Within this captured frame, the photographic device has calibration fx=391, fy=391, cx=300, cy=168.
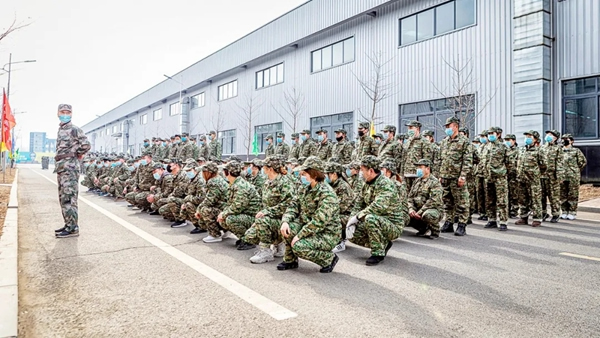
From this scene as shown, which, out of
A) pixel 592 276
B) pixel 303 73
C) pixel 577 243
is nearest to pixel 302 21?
pixel 303 73

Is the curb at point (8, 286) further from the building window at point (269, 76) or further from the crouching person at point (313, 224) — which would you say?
the building window at point (269, 76)

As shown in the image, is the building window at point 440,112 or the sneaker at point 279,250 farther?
the building window at point 440,112

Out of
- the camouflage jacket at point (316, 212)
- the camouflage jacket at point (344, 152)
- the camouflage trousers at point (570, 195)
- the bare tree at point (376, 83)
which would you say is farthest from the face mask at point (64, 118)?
the bare tree at point (376, 83)

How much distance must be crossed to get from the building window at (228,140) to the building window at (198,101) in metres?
5.38

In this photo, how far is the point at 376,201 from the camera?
5.44 m

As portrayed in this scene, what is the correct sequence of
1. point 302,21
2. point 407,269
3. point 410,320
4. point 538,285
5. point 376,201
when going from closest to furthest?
point 410,320 → point 538,285 → point 407,269 → point 376,201 → point 302,21

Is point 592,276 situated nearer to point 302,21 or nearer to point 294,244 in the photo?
point 294,244

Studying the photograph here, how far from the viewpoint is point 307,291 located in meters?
4.06

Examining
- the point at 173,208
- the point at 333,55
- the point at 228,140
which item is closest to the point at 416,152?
the point at 173,208

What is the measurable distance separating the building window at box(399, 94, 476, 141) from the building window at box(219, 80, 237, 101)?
680 inches

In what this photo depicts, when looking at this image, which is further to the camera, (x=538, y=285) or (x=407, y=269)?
(x=407, y=269)

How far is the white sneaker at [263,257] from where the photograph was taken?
5258mm

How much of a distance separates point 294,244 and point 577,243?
5.00 m

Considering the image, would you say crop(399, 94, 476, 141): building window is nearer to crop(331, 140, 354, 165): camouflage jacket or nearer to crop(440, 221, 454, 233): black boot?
crop(331, 140, 354, 165): camouflage jacket
